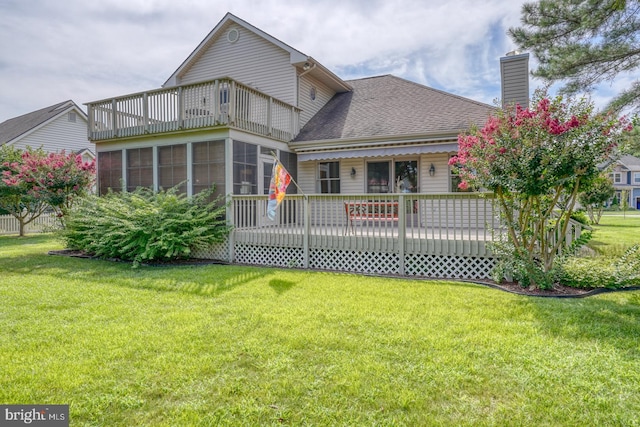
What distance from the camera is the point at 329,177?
11.9 m

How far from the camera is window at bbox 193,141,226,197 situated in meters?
8.82

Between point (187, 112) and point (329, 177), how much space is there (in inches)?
194

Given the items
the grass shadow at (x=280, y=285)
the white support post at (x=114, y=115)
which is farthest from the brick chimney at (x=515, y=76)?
the white support post at (x=114, y=115)

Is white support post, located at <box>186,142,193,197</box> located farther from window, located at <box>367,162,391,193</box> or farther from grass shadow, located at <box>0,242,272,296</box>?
window, located at <box>367,162,391,193</box>

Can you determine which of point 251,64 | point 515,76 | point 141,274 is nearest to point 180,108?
point 141,274

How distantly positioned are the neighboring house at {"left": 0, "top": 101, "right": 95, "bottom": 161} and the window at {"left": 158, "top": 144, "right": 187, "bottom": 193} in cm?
1592

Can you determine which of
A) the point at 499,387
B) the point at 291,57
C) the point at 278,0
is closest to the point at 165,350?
the point at 499,387

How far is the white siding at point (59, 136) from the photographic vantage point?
21391mm

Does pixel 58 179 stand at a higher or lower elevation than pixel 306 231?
higher

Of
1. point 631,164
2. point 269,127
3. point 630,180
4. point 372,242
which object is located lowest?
point 372,242

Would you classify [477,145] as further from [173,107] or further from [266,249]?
[173,107]

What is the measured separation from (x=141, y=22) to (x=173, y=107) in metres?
2.89

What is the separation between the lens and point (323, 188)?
12.0 metres

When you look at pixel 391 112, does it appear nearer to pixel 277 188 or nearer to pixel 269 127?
pixel 269 127
